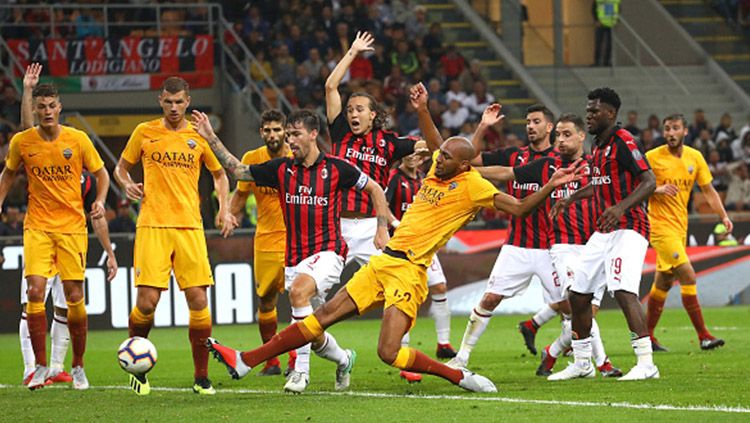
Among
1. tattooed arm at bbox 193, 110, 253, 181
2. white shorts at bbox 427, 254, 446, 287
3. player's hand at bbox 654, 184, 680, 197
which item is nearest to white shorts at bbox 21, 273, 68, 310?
tattooed arm at bbox 193, 110, 253, 181

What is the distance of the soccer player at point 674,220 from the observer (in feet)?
48.9

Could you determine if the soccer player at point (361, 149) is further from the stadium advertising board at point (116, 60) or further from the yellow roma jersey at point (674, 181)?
the stadium advertising board at point (116, 60)

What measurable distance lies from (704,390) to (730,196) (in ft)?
50.0

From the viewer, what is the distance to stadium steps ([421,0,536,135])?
2934 cm

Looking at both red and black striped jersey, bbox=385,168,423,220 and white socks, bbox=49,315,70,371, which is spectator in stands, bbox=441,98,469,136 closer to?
red and black striped jersey, bbox=385,168,423,220

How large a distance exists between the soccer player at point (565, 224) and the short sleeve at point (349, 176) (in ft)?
4.33

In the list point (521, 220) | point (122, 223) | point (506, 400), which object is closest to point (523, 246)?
point (521, 220)

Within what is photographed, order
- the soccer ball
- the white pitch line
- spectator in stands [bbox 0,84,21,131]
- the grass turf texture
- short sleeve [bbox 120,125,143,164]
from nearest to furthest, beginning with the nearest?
1. the white pitch line
2. the grass turf texture
3. the soccer ball
4. short sleeve [bbox 120,125,143,164]
5. spectator in stands [bbox 0,84,21,131]

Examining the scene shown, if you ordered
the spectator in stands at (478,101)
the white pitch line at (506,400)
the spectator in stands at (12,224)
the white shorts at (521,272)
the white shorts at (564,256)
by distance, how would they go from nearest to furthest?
1. the white pitch line at (506,400)
2. the white shorts at (564,256)
3. the white shorts at (521,272)
4. the spectator in stands at (12,224)
5. the spectator in stands at (478,101)

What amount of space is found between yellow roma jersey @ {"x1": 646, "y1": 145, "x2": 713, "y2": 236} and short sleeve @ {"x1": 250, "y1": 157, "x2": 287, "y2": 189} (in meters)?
5.38

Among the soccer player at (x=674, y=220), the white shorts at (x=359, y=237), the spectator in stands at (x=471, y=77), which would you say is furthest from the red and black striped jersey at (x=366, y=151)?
the spectator in stands at (x=471, y=77)

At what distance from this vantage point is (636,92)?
28.5 meters

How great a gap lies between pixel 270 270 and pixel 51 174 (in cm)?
217

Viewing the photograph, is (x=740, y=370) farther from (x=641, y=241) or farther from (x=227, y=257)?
(x=227, y=257)
